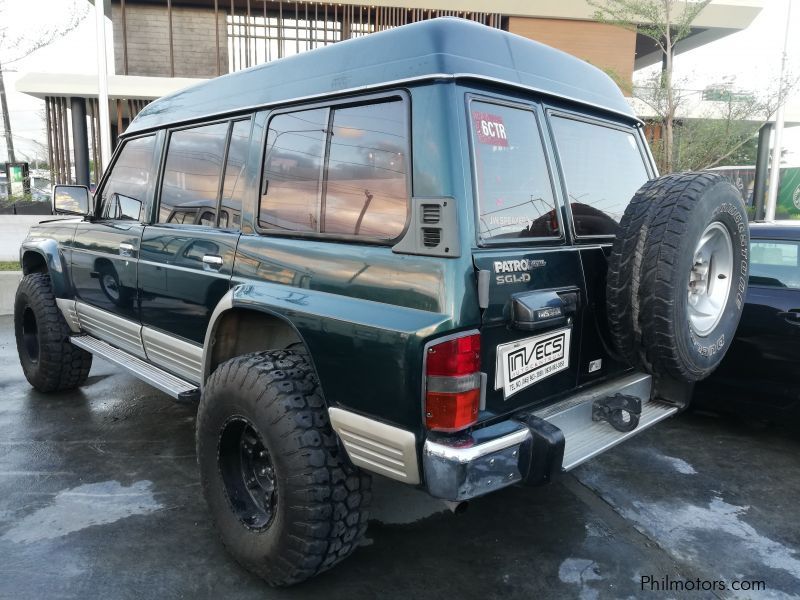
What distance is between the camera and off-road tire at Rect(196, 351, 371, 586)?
7.47 feet

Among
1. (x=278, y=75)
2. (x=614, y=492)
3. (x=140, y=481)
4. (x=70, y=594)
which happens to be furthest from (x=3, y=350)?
(x=614, y=492)

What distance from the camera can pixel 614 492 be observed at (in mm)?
3387

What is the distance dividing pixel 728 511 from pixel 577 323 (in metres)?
1.56

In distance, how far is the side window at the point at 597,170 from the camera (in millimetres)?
2730

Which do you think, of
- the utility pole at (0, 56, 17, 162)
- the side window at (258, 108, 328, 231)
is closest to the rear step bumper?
the side window at (258, 108, 328, 231)

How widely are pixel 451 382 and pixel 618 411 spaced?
40.8 inches

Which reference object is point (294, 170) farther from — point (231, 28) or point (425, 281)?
point (231, 28)

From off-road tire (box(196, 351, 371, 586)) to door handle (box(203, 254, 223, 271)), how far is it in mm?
580

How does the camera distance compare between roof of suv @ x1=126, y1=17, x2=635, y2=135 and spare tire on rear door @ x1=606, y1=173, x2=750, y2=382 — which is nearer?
roof of suv @ x1=126, y1=17, x2=635, y2=135

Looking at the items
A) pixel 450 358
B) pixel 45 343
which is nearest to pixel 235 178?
pixel 450 358

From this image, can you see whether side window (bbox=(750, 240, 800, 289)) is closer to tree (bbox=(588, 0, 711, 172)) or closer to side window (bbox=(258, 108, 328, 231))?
side window (bbox=(258, 108, 328, 231))

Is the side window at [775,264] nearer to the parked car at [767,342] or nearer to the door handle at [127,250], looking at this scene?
the parked car at [767,342]

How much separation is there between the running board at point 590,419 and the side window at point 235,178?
5.58 feet

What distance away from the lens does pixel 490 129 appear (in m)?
2.32
